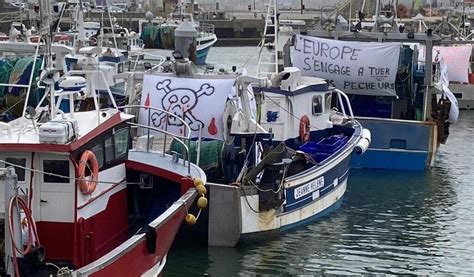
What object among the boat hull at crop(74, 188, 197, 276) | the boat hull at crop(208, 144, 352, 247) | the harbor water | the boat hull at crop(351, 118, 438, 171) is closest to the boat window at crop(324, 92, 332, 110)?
the boat hull at crop(208, 144, 352, 247)

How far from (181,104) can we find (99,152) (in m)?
4.96

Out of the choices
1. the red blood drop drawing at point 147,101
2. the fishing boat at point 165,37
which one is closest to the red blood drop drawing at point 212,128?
the red blood drop drawing at point 147,101

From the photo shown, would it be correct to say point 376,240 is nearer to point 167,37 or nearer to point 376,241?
point 376,241

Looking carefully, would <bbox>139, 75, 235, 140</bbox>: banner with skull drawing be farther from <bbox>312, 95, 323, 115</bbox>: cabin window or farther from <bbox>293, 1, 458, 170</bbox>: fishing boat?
<bbox>293, 1, 458, 170</bbox>: fishing boat

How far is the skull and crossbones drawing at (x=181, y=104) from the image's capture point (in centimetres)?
1769

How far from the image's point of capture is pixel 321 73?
27031 millimetres

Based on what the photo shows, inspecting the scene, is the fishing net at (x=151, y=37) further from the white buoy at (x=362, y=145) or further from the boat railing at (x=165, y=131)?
the boat railing at (x=165, y=131)

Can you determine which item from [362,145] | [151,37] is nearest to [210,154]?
[362,145]

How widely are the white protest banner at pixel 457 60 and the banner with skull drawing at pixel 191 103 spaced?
76.8ft

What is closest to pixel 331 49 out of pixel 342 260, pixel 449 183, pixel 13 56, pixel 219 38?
pixel 449 183

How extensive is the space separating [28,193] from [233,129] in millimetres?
6470

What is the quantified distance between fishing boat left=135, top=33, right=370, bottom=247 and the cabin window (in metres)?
0.78

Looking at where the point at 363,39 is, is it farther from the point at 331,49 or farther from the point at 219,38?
the point at 219,38

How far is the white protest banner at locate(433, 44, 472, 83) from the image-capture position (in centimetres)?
3978
